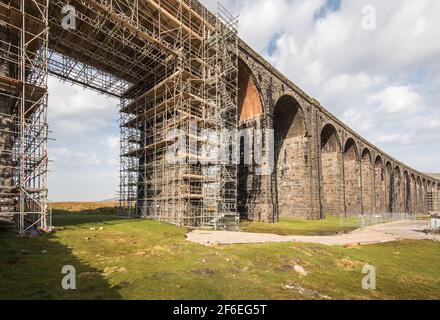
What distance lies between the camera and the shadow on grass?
6.52 meters

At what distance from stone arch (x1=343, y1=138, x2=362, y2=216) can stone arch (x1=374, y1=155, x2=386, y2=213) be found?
972 centimetres

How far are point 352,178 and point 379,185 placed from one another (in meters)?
13.9

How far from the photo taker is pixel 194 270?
8750mm

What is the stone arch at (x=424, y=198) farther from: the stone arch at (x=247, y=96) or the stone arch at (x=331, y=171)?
the stone arch at (x=247, y=96)

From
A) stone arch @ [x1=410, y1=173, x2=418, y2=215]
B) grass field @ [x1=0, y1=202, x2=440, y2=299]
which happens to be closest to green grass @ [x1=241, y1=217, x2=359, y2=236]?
grass field @ [x1=0, y1=202, x2=440, y2=299]

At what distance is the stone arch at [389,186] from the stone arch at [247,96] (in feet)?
167

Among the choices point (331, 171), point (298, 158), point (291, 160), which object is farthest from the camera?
point (331, 171)

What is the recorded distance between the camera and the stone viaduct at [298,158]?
95.5 feet

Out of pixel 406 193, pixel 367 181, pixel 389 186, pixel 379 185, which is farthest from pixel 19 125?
pixel 406 193

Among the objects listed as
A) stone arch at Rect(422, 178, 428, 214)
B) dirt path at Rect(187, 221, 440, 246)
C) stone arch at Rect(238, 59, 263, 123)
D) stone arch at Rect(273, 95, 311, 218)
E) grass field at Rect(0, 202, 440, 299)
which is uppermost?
stone arch at Rect(238, 59, 263, 123)

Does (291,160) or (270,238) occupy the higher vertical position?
(291,160)

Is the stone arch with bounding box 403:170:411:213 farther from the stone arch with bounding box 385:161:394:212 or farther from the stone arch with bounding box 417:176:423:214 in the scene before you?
the stone arch with bounding box 385:161:394:212

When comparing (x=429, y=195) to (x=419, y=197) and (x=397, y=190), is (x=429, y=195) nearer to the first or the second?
(x=419, y=197)
